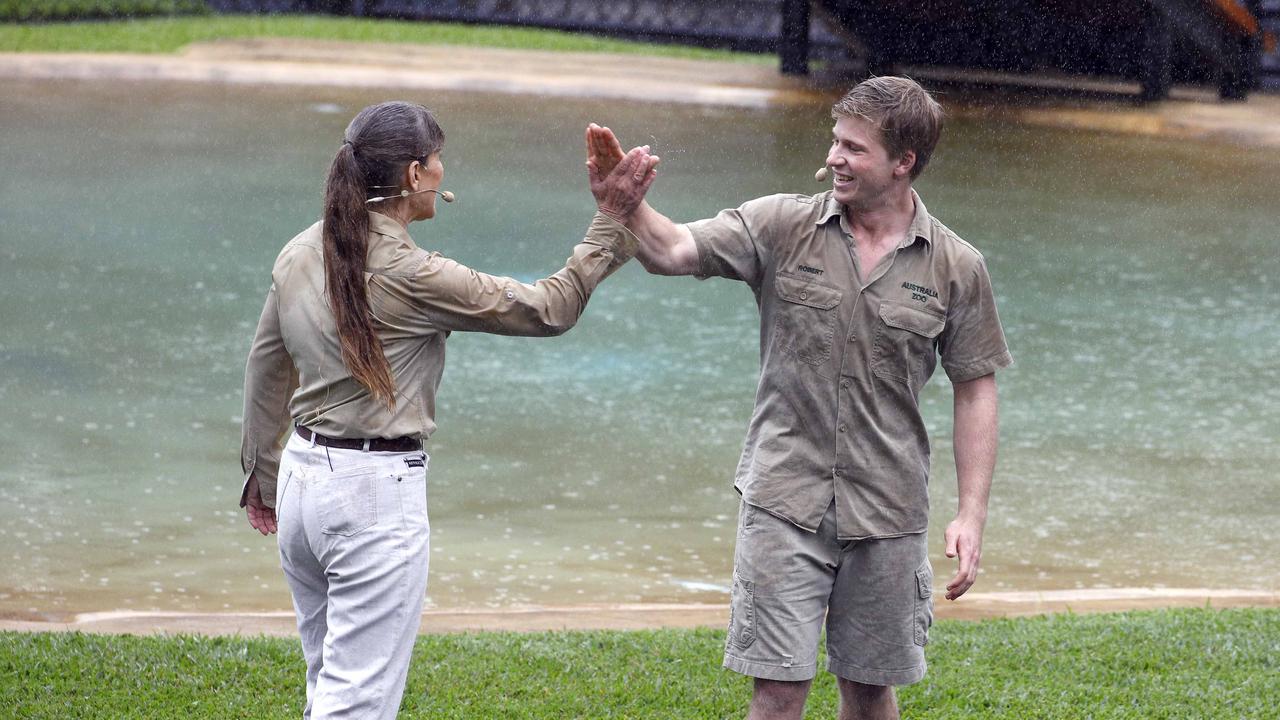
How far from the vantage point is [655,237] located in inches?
143

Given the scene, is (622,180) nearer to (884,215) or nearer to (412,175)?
(412,175)

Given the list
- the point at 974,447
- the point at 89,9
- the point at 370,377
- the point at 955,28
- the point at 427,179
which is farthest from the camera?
the point at 89,9

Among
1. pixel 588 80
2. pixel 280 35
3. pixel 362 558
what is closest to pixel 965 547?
pixel 362 558

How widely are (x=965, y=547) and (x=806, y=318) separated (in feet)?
2.12

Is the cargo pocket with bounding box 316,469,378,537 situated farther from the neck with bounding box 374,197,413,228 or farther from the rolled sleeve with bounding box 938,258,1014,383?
the rolled sleeve with bounding box 938,258,1014,383

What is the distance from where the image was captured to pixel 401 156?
332cm

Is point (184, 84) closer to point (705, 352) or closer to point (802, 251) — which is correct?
point (705, 352)

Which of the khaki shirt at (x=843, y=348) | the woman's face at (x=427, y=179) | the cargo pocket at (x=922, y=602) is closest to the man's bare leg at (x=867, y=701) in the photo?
the cargo pocket at (x=922, y=602)

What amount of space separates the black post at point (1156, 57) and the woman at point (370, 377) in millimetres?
20550

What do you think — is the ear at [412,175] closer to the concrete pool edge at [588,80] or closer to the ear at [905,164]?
the ear at [905,164]

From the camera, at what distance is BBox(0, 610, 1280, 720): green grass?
4578 millimetres

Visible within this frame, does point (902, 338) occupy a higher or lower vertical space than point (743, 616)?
higher

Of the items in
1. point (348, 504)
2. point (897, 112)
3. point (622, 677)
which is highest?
point (897, 112)

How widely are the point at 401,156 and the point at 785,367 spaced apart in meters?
1.01
